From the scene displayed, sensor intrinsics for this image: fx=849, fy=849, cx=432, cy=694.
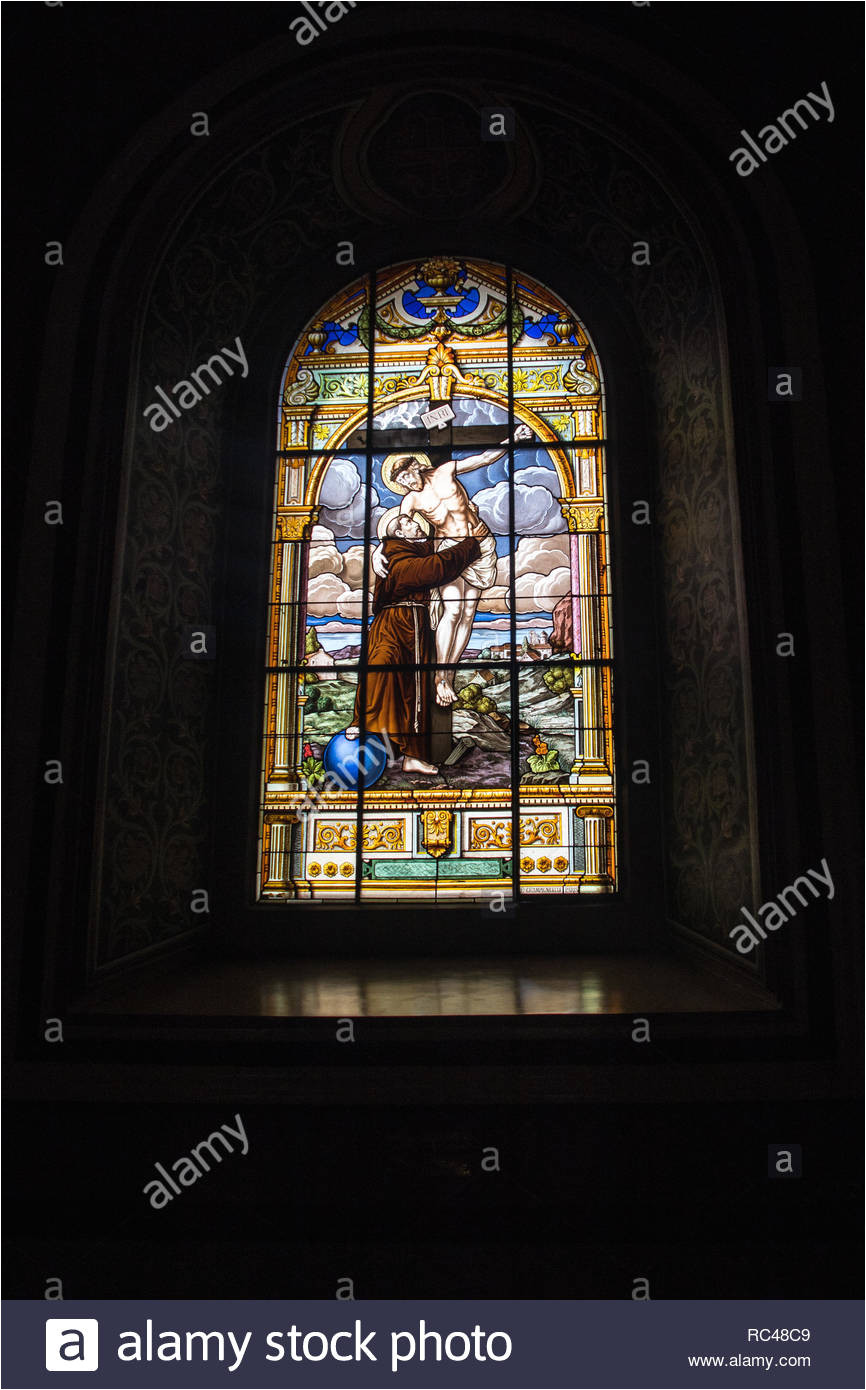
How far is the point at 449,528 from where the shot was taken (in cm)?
248

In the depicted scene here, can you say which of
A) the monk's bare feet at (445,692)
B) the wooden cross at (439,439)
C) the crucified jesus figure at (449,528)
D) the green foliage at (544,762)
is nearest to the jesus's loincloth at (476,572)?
the crucified jesus figure at (449,528)

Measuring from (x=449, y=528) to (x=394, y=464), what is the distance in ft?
0.89

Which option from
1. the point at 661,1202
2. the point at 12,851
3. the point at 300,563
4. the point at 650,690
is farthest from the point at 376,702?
the point at 661,1202

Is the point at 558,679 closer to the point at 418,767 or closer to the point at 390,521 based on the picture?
the point at 418,767

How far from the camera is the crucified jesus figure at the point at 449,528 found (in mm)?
2434

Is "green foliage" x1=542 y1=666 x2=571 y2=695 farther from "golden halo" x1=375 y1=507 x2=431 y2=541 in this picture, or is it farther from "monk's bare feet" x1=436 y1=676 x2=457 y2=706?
"golden halo" x1=375 y1=507 x2=431 y2=541

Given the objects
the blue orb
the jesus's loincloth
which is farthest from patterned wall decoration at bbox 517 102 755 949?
the blue orb

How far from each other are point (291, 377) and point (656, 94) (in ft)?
4.00

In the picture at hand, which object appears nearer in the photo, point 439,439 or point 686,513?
point 686,513

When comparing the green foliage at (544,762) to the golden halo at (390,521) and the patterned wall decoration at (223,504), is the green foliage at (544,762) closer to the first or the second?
the patterned wall decoration at (223,504)

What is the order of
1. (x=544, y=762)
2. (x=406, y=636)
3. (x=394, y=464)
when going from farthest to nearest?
(x=394, y=464)
(x=406, y=636)
(x=544, y=762)

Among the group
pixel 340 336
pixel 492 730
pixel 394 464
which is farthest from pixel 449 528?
pixel 340 336

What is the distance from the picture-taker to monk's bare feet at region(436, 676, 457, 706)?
2.40 meters

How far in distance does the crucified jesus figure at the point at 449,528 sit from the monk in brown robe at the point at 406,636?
24 millimetres
